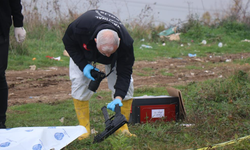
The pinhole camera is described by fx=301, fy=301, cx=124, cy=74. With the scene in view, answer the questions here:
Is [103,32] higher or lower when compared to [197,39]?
higher

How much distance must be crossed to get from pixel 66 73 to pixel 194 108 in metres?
3.36

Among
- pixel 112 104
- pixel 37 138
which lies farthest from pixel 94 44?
pixel 37 138

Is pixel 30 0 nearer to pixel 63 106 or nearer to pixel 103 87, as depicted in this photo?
pixel 103 87

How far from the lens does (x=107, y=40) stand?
2.54m

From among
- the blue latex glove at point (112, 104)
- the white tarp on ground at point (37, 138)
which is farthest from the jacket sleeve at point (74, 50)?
the white tarp on ground at point (37, 138)

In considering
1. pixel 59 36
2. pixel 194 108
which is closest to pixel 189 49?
pixel 59 36

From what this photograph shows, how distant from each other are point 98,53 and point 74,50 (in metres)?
0.34

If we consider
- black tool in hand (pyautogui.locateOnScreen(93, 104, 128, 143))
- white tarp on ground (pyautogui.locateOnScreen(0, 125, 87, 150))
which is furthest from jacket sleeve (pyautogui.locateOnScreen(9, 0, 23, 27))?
black tool in hand (pyautogui.locateOnScreen(93, 104, 128, 143))

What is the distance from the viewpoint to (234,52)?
9.59m

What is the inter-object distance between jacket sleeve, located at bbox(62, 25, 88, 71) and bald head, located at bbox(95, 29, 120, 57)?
57cm

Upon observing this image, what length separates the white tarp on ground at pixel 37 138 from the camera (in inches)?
94.0

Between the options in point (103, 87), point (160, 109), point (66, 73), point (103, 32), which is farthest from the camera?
point (66, 73)

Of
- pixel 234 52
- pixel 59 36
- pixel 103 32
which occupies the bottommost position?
pixel 234 52

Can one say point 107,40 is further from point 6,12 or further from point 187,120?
point 187,120
